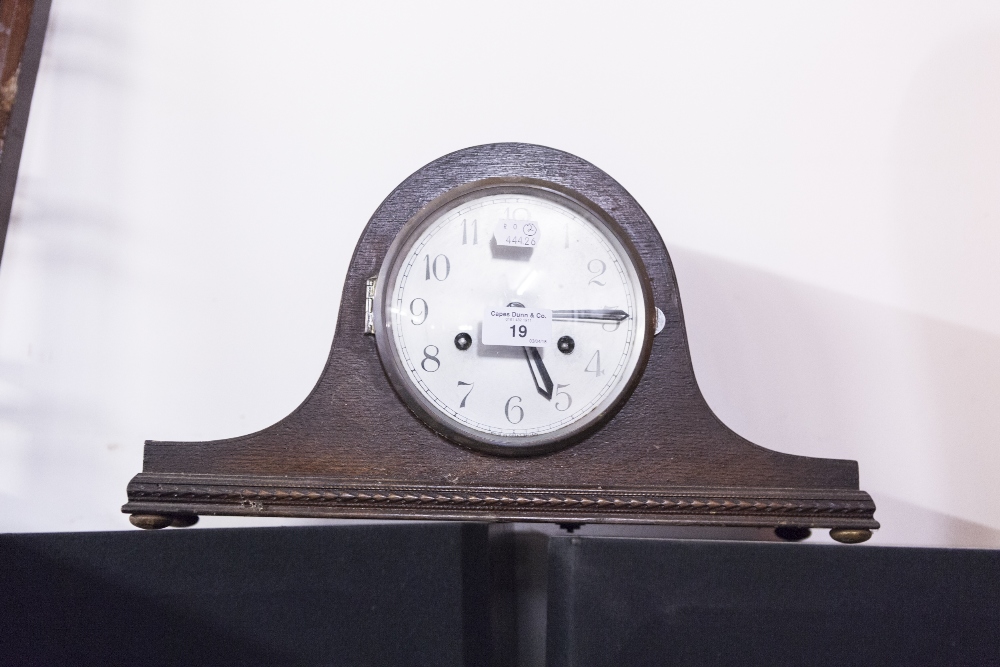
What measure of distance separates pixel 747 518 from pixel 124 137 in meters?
1.00

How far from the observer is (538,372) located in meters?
0.87

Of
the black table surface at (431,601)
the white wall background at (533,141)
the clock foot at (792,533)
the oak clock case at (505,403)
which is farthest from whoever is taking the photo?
the white wall background at (533,141)

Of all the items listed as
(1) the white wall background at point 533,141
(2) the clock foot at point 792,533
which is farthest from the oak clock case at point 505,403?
(1) the white wall background at point 533,141

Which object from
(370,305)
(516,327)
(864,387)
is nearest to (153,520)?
(370,305)

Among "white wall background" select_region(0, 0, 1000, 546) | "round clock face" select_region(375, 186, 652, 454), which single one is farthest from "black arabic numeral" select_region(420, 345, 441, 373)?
"white wall background" select_region(0, 0, 1000, 546)

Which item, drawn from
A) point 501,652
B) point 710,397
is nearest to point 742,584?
point 501,652

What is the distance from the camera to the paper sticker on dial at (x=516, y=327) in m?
0.86

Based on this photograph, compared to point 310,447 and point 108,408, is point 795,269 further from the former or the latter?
point 108,408

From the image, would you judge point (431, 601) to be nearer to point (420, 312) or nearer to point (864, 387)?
point (420, 312)

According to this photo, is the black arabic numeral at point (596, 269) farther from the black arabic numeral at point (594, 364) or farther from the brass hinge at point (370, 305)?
the brass hinge at point (370, 305)

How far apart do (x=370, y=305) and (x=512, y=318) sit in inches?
5.7

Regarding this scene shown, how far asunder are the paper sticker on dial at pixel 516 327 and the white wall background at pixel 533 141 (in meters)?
0.42

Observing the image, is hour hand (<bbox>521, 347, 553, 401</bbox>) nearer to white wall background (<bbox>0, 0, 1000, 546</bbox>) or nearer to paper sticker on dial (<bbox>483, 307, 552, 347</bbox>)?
paper sticker on dial (<bbox>483, 307, 552, 347</bbox>)

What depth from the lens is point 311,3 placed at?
1292mm
